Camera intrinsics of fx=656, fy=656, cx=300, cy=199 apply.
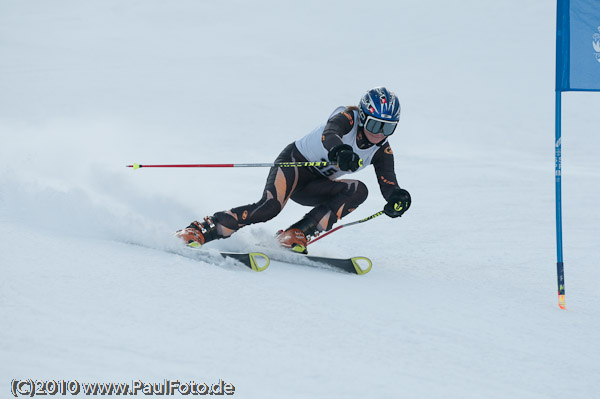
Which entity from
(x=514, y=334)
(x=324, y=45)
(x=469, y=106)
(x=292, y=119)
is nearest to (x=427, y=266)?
(x=514, y=334)

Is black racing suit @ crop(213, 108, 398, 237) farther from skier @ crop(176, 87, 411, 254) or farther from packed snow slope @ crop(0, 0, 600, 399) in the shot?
packed snow slope @ crop(0, 0, 600, 399)

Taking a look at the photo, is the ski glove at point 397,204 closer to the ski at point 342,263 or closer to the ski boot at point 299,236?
the ski at point 342,263

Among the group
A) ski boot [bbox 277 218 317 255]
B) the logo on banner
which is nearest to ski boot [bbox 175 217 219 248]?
ski boot [bbox 277 218 317 255]

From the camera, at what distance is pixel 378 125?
4418mm

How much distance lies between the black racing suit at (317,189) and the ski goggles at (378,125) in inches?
5.9

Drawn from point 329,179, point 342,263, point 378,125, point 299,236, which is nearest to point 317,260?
point 342,263

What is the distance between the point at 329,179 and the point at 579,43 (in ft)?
6.28

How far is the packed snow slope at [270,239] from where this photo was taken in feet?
8.31

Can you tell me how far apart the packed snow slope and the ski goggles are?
978mm

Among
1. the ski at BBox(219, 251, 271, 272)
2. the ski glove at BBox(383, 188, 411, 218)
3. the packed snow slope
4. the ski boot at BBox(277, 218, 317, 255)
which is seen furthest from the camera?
the ski boot at BBox(277, 218, 317, 255)

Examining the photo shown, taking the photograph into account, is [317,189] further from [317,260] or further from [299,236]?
[317,260]

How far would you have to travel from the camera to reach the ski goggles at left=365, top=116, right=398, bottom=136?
14.5 ft

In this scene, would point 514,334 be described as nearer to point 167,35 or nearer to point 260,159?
point 260,159

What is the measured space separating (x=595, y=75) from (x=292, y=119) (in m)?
9.33
